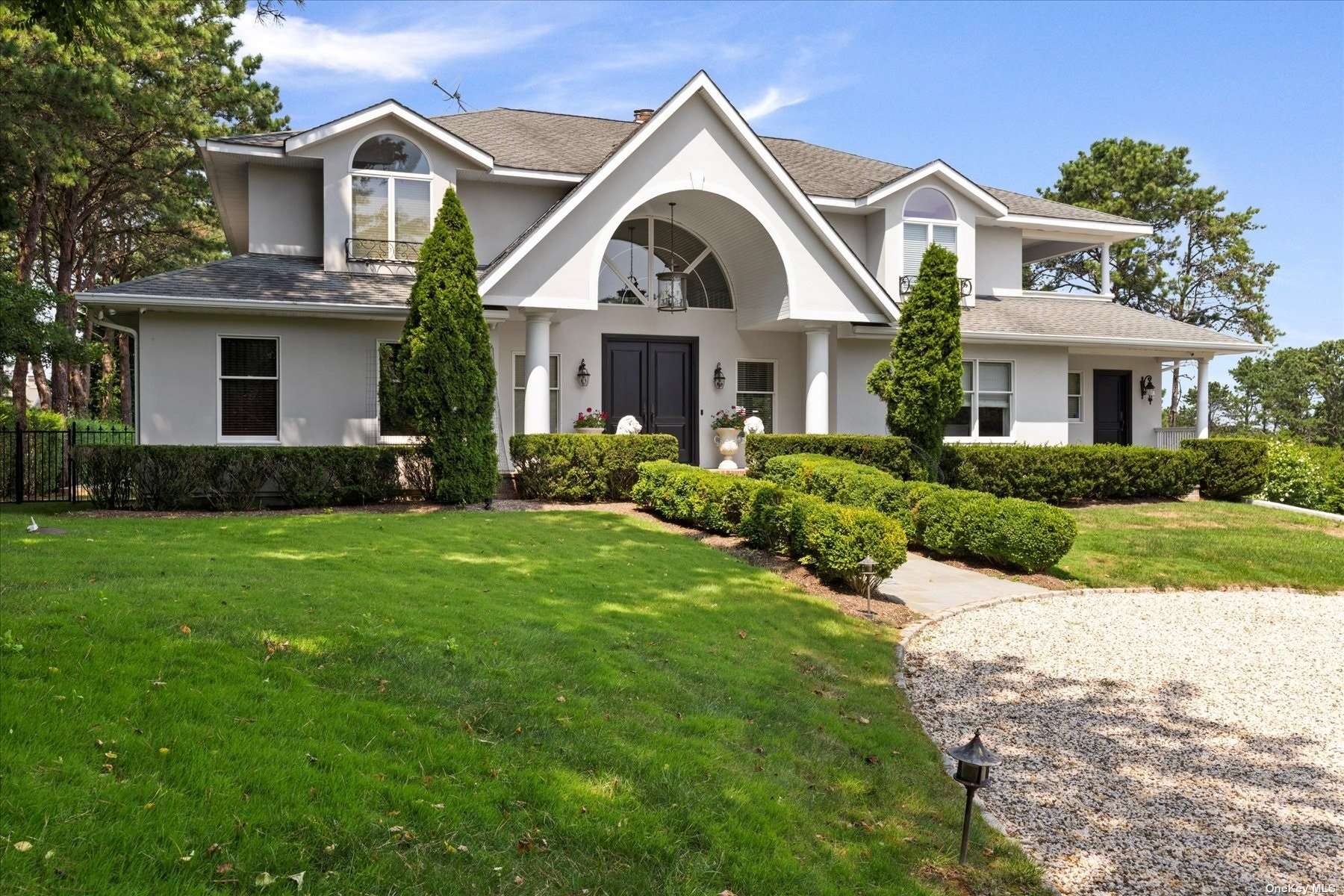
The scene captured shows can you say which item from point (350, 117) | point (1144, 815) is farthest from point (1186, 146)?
point (1144, 815)

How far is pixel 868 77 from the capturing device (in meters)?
16.0

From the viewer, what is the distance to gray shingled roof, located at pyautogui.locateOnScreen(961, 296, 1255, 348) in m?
18.2

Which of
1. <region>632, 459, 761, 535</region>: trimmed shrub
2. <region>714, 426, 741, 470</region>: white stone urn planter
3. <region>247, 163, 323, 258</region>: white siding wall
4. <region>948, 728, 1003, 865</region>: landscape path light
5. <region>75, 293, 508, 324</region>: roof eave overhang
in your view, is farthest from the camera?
<region>714, 426, 741, 470</region>: white stone urn planter

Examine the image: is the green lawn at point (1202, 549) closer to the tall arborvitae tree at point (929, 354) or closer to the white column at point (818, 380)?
the tall arborvitae tree at point (929, 354)

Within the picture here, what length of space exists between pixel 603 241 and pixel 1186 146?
119 feet

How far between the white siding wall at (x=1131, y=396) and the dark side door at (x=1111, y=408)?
0.13 meters

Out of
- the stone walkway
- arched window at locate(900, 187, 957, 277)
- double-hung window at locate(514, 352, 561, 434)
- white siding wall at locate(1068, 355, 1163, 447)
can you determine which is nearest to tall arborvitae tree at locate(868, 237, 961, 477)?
arched window at locate(900, 187, 957, 277)

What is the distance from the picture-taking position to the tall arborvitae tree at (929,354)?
14.7 m

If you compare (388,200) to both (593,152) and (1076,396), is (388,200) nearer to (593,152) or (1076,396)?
(593,152)

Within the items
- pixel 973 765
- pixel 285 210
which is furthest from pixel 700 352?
pixel 973 765

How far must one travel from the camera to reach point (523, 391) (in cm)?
1658

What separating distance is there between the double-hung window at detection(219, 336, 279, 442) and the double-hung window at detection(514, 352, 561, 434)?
13.7ft

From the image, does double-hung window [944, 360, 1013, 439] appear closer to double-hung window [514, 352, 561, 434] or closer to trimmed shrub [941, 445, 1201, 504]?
trimmed shrub [941, 445, 1201, 504]

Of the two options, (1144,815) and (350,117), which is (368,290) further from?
(1144,815)
